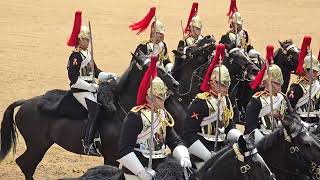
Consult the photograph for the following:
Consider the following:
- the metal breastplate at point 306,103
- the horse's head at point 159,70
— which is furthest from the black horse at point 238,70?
the horse's head at point 159,70

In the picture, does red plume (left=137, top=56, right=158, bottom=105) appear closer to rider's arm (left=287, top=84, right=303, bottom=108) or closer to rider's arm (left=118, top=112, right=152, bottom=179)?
rider's arm (left=118, top=112, right=152, bottom=179)

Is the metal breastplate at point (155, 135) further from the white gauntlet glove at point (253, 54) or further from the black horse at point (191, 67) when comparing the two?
the white gauntlet glove at point (253, 54)

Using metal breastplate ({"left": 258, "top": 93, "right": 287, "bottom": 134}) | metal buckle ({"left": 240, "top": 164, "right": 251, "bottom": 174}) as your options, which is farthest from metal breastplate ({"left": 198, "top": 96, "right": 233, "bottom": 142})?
metal buckle ({"left": 240, "top": 164, "right": 251, "bottom": 174})

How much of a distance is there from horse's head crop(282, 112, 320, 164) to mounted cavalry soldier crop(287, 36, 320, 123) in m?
3.72

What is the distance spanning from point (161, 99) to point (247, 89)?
6.61m

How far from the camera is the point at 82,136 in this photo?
10.7 m

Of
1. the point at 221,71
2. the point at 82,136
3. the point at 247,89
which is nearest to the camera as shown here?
the point at 221,71

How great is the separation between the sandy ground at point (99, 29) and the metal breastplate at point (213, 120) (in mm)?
5585

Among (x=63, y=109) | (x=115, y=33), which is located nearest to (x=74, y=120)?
(x=63, y=109)

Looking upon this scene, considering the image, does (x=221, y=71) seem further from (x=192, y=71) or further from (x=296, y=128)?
(x=192, y=71)

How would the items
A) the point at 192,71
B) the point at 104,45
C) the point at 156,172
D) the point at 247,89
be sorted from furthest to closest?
the point at 104,45, the point at 247,89, the point at 192,71, the point at 156,172

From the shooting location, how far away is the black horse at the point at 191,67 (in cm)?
1160

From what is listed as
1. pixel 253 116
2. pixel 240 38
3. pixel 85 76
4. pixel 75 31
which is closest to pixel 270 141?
pixel 253 116

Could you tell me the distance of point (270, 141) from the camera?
6824 millimetres
